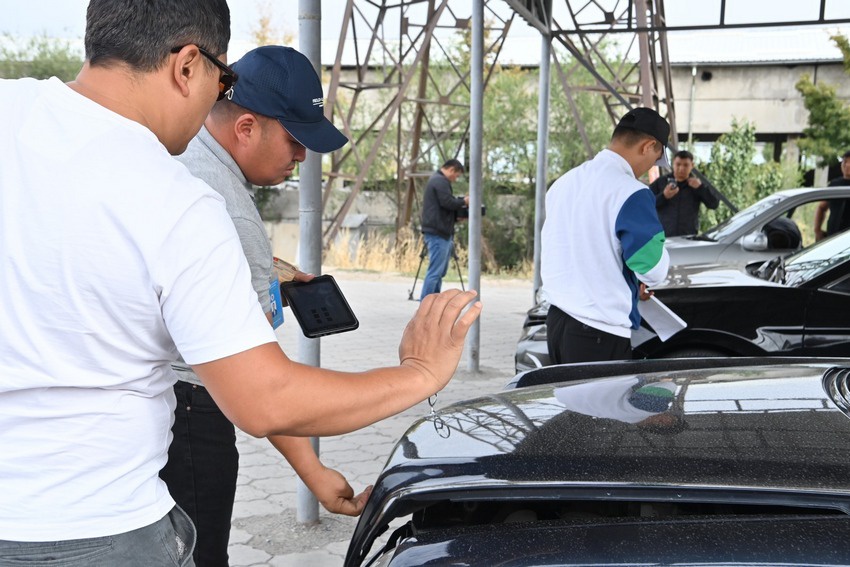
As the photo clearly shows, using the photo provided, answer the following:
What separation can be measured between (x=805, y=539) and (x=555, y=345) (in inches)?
113

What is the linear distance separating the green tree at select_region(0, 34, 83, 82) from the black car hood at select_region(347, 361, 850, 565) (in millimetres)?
20992

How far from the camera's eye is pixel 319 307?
2551mm

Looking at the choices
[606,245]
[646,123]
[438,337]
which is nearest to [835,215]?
[646,123]

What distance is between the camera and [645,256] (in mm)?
4031

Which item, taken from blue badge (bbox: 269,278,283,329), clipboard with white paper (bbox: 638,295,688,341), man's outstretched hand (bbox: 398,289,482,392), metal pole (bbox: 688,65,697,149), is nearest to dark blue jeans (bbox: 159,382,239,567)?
blue badge (bbox: 269,278,283,329)

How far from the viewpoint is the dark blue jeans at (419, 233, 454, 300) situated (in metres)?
11.3

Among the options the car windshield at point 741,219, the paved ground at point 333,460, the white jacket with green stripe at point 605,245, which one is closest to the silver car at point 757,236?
the car windshield at point 741,219

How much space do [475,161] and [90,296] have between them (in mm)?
6584

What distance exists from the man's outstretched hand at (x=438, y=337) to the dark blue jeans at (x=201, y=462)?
83 cm

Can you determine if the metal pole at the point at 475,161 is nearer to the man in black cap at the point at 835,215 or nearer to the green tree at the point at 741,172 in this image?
the man in black cap at the point at 835,215

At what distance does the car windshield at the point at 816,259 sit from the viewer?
5.36 m

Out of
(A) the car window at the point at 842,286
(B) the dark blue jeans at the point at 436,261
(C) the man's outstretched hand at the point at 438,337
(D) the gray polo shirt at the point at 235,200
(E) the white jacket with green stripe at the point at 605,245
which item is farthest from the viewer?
(B) the dark blue jeans at the point at 436,261

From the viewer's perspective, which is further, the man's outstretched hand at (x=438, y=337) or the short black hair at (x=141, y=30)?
the man's outstretched hand at (x=438, y=337)

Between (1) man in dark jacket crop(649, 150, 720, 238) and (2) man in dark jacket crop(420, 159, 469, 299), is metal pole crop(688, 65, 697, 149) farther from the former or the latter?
(1) man in dark jacket crop(649, 150, 720, 238)
